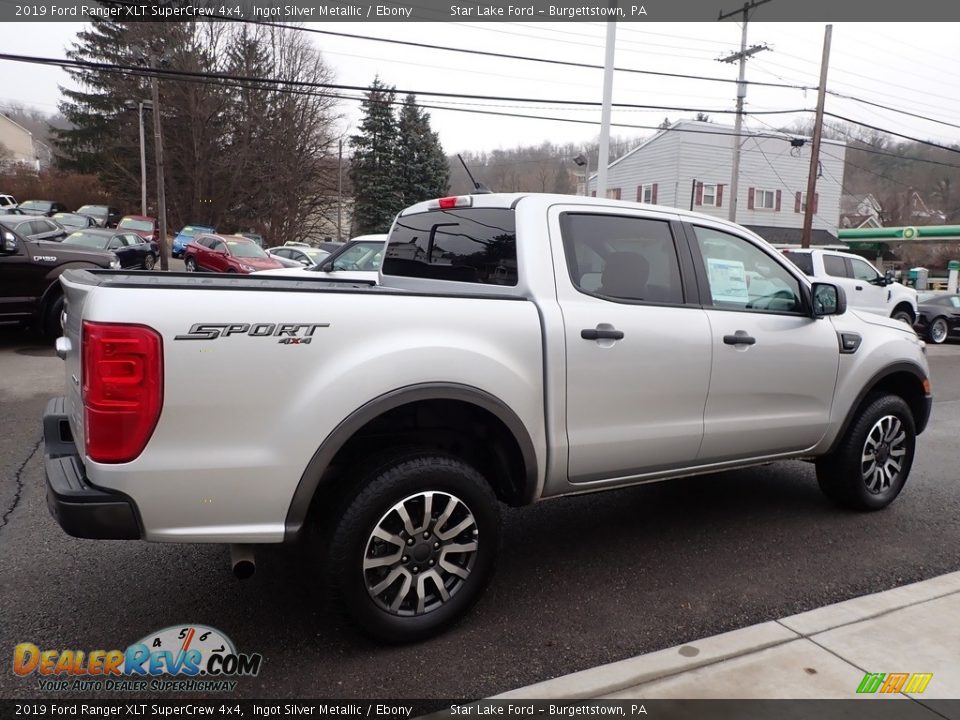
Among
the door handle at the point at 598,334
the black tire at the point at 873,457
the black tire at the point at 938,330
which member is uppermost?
the door handle at the point at 598,334

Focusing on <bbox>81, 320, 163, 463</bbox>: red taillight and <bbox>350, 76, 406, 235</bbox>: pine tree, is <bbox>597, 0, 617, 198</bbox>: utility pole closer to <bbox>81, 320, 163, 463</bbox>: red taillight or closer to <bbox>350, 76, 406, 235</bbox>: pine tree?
<bbox>81, 320, 163, 463</bbox>: red taillight

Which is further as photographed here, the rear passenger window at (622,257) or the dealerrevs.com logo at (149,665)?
the rear passenger window at (622,257)

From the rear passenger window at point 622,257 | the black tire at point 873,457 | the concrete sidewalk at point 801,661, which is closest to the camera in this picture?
the concrete sidewalk at point 801,661

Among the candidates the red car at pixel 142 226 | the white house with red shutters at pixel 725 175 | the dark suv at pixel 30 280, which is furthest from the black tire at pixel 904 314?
the red car at pixel 142 226

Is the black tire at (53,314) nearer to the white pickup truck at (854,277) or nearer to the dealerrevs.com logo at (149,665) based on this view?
the dealerrevs.com logo at (149,665)

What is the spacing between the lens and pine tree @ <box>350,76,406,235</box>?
46.7m

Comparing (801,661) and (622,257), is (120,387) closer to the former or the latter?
(622,257)

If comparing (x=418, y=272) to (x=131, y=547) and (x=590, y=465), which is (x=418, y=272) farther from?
(x=131, y=547)

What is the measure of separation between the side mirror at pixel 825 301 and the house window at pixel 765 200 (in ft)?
134

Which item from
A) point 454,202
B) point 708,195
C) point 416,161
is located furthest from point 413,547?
point 416,161

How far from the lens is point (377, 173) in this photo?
46.8 meters

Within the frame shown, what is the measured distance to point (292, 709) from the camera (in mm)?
2604

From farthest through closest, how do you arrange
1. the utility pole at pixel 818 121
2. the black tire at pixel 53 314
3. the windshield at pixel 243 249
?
the utility pole at pixel 818 121
the windshield at pixel 243 249
the black tire at pixel 53 314

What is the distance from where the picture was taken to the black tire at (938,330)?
18.3 meters
